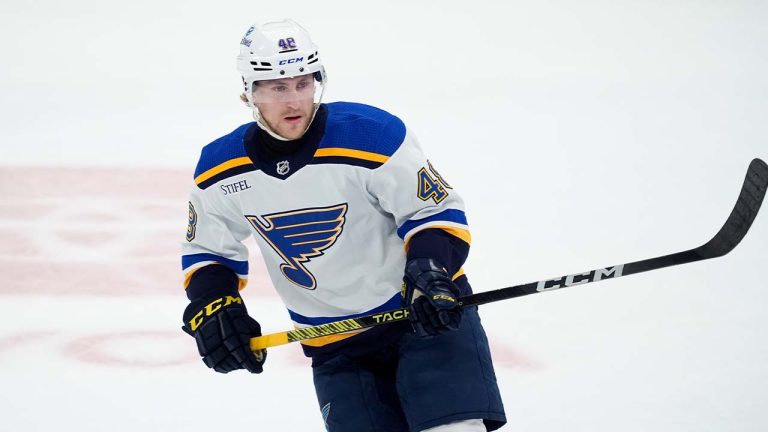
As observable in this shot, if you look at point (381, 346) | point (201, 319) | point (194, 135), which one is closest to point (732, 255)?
point (381, 346)

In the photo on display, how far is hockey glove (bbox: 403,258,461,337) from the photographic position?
2518mm

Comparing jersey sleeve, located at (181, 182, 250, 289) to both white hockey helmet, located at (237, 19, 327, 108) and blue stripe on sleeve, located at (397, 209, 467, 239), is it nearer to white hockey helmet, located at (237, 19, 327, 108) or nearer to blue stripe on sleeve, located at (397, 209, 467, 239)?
white hockey helmet, located at (237, 19, 327, 108)

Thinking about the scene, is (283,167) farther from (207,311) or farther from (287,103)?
(207,311)

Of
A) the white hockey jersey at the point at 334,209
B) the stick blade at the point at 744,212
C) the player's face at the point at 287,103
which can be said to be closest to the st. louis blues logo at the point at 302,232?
the white hockey jersey at the point at 334,209

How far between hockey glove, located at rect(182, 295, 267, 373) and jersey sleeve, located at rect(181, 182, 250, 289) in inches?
6.2

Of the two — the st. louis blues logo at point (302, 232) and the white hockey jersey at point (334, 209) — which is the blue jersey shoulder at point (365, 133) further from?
the st. louis blues logo at point (302, 232)

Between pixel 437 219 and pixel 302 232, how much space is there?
0.37m

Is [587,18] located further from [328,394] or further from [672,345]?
[328,394]

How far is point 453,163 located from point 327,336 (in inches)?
128

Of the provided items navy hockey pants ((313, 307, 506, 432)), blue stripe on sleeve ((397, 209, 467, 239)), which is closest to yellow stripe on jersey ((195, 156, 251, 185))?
blue stripe on sleeve ((397, 209, 467, 239))

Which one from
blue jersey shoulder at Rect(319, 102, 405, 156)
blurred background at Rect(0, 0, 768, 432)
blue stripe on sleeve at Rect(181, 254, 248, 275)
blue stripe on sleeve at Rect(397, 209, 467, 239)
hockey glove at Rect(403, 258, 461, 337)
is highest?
blue jersey shoulder at Rect(319, 102, 405, 156)

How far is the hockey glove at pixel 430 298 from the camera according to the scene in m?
2.52

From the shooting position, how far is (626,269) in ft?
8.63

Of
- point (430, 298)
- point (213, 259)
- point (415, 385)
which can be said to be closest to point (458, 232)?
point (430, 298)
